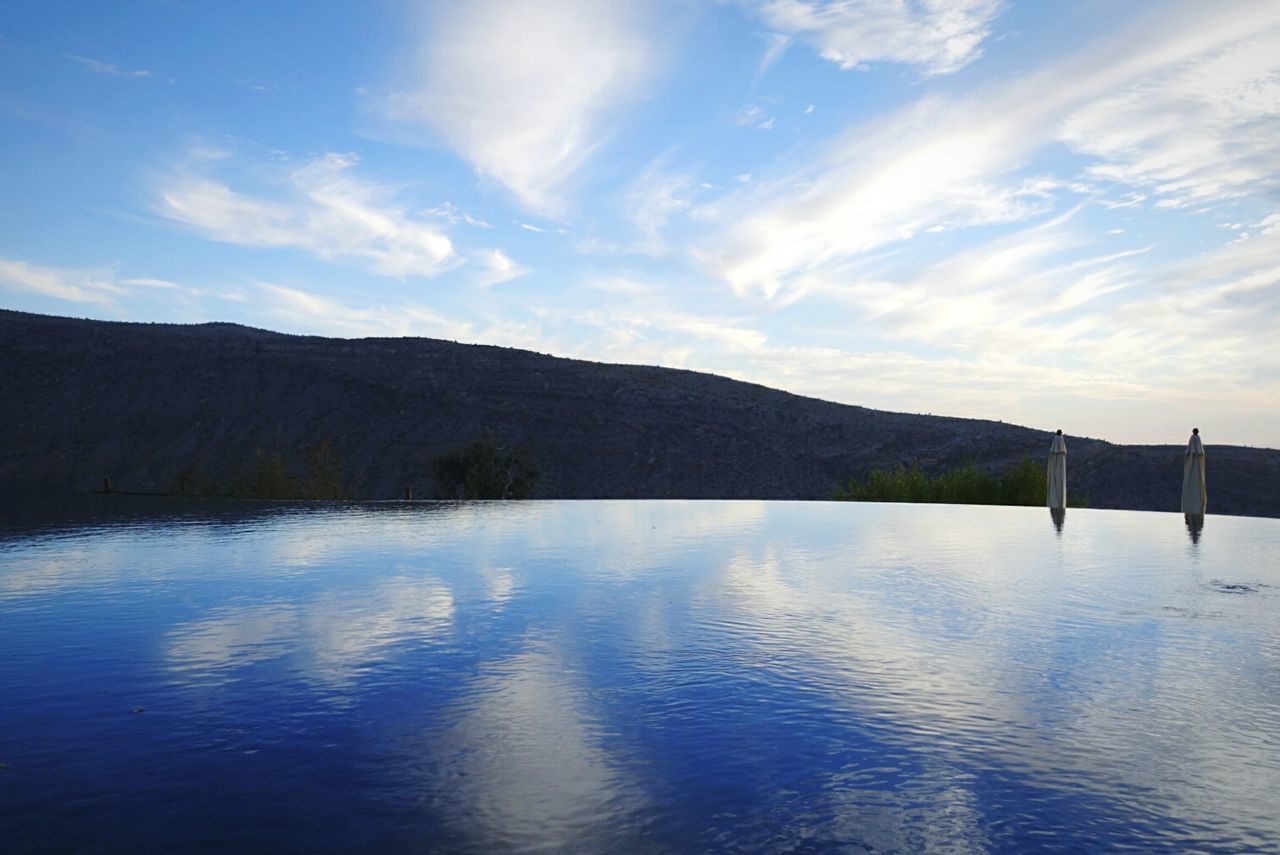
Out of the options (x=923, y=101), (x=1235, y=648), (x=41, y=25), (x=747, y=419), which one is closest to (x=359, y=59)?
(x=41, y=25)

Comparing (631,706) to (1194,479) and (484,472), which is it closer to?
(1194,479)

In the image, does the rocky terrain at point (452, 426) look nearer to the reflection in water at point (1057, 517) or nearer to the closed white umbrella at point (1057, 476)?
the reflection in water at point (1057, 517)

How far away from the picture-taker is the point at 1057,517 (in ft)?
48.0

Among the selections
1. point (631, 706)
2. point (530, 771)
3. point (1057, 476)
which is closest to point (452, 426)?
point (1057, 476)

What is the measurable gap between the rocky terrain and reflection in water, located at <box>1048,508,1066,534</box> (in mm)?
22965

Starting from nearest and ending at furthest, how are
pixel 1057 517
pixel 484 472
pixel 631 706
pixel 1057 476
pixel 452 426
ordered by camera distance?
pixel 631 706, pixel 1057 517, pixel 1057 476, pixel 484 472, pixel 452 426

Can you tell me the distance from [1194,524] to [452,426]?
1471 inches

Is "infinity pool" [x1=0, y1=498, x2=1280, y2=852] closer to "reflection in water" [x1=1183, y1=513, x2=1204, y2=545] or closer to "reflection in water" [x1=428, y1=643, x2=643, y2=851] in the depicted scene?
"reflection in water" [x1=428, y1=643, x2=643, y2=851]

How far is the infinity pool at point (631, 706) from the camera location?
2.78 m

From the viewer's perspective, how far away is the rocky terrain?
40.0 m

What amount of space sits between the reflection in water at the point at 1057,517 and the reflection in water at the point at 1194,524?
156 centimetres

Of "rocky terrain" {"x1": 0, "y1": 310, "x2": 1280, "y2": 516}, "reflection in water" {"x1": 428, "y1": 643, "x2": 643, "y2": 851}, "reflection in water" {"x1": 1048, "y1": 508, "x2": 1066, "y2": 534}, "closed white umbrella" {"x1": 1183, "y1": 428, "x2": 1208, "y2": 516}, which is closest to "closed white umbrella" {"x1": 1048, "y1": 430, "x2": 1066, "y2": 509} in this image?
"reflection in water" {"x1": 1048, "y1": 508, "x2": 1066, "y2": 534}

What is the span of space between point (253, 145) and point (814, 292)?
41.6 feet

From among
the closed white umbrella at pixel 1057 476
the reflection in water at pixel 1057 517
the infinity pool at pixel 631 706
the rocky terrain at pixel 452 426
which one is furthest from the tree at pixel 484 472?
the infinity pool at pixel 631 706
